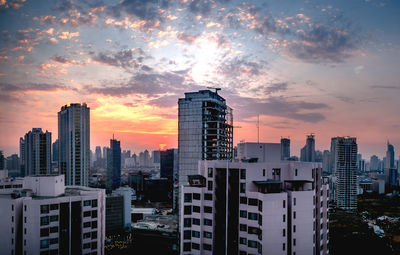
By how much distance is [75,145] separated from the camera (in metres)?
91.9

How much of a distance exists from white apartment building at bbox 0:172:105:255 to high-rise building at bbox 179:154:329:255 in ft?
39.1

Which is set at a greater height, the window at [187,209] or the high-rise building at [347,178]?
the window at [187,209]

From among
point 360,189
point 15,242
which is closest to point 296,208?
point 15,242

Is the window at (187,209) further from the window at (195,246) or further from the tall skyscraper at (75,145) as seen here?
the tall skyscraper at (75,145)

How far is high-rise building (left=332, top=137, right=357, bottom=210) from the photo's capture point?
11675 cm

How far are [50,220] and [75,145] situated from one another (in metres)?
66.5

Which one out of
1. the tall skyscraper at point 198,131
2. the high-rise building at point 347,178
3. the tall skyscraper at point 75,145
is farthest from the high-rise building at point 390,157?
the tall skyscraper at point 75,145

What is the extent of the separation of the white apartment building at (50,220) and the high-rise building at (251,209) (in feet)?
39.1

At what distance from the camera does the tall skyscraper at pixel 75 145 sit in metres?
91.3

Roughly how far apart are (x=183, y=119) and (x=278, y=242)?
34.7 metres

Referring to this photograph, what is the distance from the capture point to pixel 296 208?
82.4ft

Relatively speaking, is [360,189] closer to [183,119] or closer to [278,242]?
[183,119]

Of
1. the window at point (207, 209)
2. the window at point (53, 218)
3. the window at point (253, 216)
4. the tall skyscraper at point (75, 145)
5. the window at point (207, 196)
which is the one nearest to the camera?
the window at point (253, 216)

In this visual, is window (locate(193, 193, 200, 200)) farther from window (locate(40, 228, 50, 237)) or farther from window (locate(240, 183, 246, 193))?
window (locate(40, 228, 50, 237))
